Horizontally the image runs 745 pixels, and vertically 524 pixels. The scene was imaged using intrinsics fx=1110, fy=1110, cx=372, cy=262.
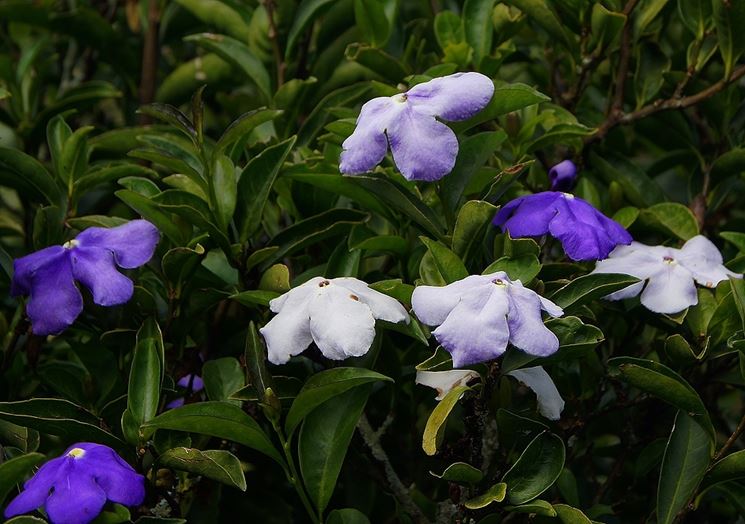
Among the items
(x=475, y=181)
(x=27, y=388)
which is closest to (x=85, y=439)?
(x=27, y=388)

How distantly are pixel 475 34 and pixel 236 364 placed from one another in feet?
2.18

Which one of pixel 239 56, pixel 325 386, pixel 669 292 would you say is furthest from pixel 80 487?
pixel 239 56

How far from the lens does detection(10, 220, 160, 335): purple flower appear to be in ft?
4.59

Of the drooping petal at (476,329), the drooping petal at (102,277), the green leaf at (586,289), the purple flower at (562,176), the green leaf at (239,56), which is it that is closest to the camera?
the drooping petal at (476,329)

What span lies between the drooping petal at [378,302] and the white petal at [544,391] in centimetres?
17

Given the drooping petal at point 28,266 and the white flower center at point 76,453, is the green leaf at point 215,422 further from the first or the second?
the drooping petal at point 28,266

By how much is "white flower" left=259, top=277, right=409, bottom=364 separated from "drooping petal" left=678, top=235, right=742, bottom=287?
43 centimetres

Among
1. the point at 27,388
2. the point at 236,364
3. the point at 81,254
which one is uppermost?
the point at 81,254

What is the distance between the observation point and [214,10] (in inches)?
78.6

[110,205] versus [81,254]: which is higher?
[81,254]

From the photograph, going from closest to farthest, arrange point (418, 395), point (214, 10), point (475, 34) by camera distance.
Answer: point (418, 395)
point (475, 34)
point (214, 10)

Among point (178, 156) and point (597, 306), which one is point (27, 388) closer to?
point (178, 156)

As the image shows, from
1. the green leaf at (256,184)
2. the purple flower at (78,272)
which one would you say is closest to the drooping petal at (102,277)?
the purple flower at (78,272)

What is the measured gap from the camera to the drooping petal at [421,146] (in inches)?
49.8
